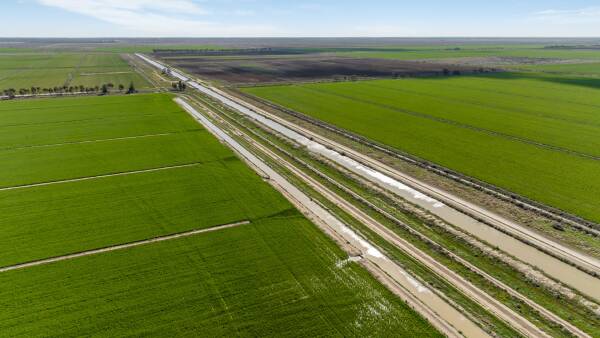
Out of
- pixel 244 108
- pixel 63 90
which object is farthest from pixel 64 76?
pixel 244 108

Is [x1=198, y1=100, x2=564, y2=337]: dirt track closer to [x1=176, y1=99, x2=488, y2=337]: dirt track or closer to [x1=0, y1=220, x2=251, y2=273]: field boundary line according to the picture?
[x1=176, y1=99, x2=488, y2=337]: dirt track

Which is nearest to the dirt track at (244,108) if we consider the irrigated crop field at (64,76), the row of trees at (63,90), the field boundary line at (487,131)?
the irrigated crop field at (64,76)

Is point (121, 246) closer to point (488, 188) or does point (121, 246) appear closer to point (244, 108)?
point (488, 188)

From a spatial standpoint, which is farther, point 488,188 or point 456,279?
point 488,188

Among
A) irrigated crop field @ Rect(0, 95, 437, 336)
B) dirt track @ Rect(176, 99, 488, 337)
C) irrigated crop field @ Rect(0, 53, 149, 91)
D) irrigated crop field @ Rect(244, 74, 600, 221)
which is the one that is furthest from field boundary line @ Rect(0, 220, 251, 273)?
irrigated crop field @ Rect(0, 53, 149, 91)

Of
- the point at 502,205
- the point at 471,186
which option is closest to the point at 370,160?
the point at 471,186

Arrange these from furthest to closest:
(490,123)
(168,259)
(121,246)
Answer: (490,123) → (121,246) → (168,259)

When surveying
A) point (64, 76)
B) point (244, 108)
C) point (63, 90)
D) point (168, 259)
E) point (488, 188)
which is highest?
point (64, 76)

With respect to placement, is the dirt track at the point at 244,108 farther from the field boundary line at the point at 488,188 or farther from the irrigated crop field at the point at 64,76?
the irrigated crop field at the point at 64,76

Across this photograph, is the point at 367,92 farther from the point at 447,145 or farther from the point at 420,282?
the point at 420,282
